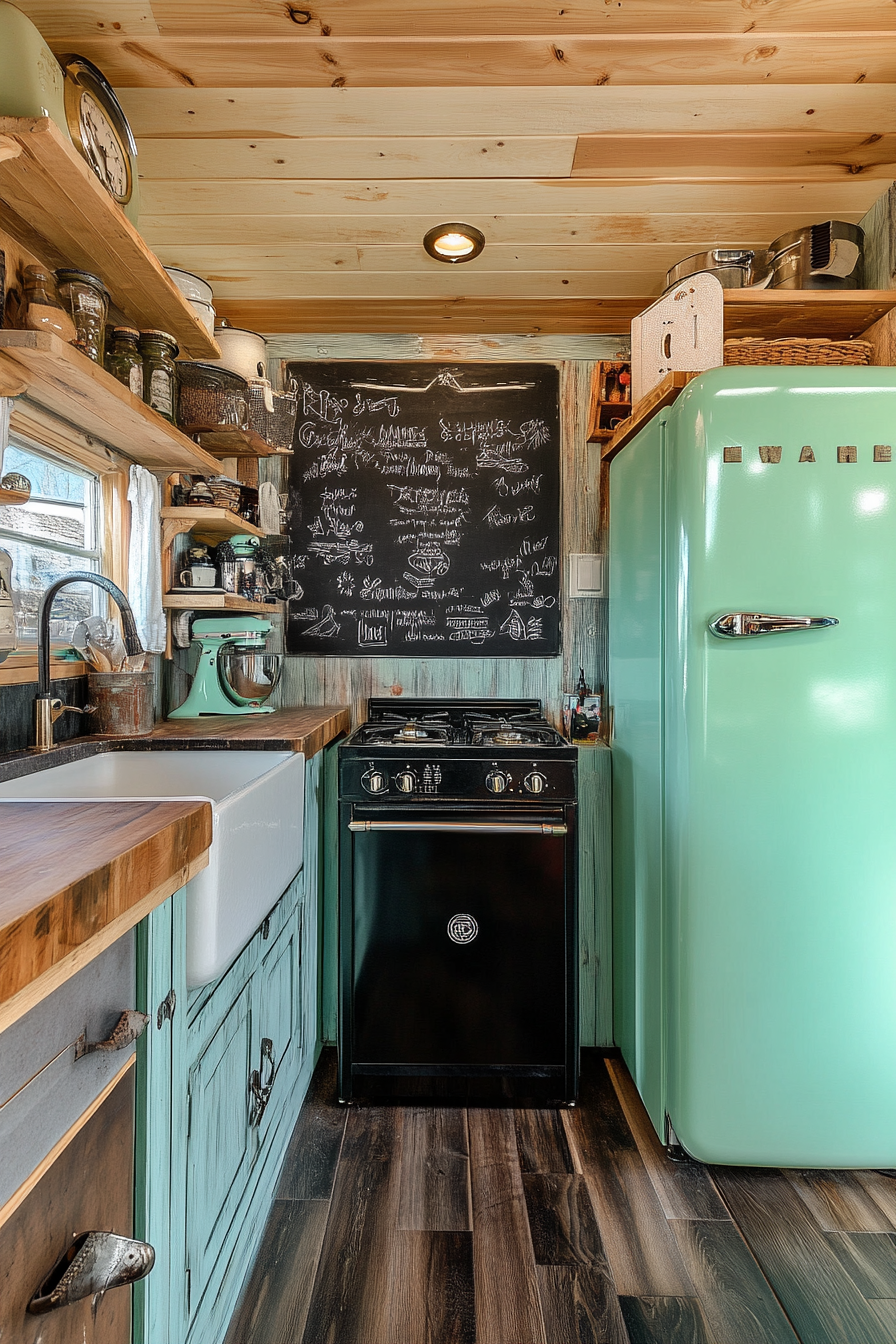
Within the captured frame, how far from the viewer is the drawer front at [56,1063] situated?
0.59 metres

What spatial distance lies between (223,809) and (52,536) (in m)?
1.00

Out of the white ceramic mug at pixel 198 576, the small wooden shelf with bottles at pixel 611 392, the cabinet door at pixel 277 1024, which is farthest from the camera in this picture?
the small wooden shelf with bottles at pixel 611 392

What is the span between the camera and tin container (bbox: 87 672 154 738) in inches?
68.5

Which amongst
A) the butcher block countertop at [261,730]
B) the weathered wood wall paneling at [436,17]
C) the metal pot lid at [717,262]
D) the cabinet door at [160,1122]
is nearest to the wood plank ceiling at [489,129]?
the weathered wood wall paneling at [436,17]

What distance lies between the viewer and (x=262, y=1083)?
1.49m

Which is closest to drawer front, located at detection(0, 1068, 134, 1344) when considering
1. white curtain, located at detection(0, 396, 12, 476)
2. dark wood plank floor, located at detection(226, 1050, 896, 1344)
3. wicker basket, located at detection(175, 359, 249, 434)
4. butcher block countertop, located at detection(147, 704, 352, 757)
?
dark wood plank floor, located at detection(226, 1050, 896, 1344)

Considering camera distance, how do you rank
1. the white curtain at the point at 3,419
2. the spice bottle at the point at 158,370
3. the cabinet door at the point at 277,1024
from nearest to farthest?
the white curtain at the point at 3,419, the cabinet door at the point at 277,1024, the spice bottle at the point at 158,370

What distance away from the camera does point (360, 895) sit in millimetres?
2027

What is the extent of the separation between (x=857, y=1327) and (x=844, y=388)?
183cm

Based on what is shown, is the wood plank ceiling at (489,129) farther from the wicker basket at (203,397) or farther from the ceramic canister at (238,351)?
the wicker basket at (203,397)

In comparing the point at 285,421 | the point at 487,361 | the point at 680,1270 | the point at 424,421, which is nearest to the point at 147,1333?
the point at 680,1270

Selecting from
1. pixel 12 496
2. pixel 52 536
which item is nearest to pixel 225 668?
pixel 52 536

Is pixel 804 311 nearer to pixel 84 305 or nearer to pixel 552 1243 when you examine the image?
pixel 84 305

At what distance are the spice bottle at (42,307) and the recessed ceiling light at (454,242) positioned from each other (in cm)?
108
